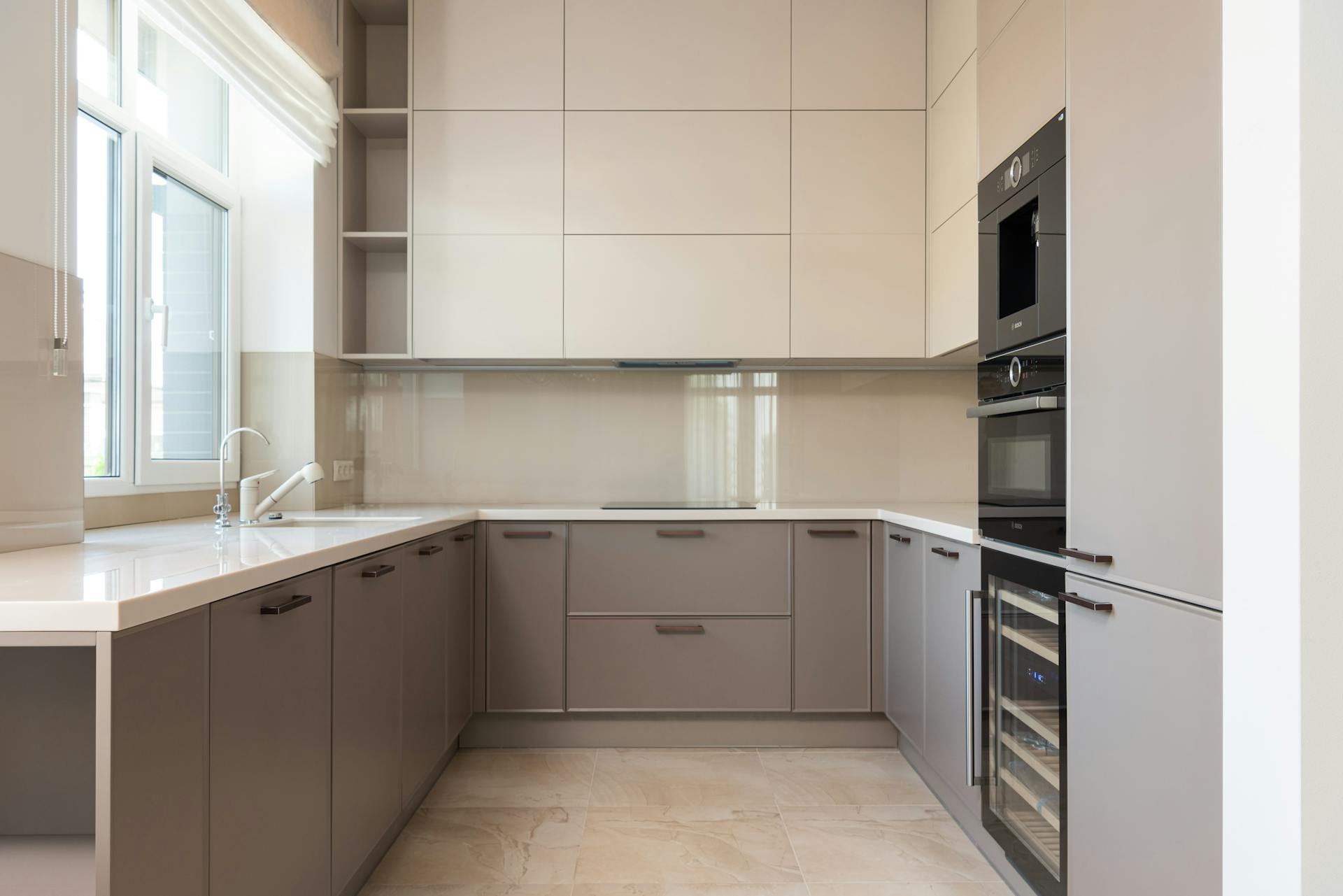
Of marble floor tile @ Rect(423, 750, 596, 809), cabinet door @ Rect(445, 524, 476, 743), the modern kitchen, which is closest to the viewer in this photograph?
the modern kitchen

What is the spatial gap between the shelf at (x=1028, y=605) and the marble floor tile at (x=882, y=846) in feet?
2.51

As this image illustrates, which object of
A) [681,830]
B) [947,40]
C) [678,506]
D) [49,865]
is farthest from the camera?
[678,506]

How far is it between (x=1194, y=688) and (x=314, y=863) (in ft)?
5.38

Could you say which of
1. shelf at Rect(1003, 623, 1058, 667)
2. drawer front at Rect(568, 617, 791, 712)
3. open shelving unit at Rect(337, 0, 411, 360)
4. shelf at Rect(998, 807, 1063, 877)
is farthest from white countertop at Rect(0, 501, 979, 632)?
open shelving unit at Rect(337, 0, 411, 360)

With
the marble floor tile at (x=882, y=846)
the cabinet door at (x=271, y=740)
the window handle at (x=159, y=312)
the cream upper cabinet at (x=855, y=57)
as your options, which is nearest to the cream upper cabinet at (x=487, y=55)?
the cream upper cabinet at (x=855, y=57)

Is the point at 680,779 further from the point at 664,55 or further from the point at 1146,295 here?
the point at 664,55

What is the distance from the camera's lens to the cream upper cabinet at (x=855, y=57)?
9.92ft

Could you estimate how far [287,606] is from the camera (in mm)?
1414

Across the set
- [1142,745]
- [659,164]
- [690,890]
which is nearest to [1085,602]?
[1142,745]

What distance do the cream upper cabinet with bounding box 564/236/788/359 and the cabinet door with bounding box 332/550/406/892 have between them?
4.41 ft

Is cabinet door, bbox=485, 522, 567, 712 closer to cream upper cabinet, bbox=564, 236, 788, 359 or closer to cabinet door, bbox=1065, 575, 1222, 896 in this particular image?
cream upper cabinet, bbox=564, 236, 788, 359

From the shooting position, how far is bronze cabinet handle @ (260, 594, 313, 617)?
135 cm

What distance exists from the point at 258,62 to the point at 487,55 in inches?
35.5

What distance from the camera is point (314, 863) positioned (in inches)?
60.5
